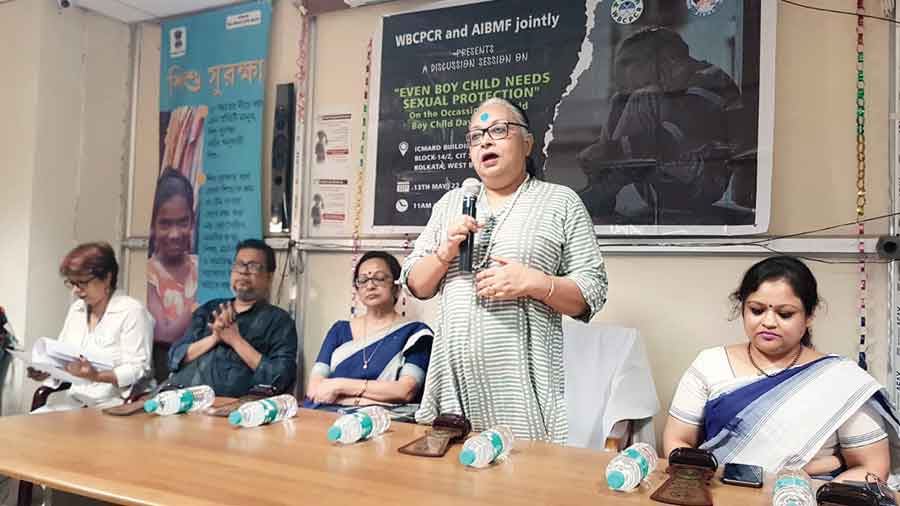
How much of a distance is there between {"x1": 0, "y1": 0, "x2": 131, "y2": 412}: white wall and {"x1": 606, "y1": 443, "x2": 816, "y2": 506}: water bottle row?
3.35 meters

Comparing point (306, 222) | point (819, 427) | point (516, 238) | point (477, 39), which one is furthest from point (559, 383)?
point (306, 222)

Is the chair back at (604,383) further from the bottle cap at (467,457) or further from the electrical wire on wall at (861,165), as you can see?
the bottle cap at (467,457)

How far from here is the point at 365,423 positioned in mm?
1468

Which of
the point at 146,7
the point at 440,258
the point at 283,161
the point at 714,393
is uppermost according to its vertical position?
the point at 146,7

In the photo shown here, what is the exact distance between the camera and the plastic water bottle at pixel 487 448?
125 cm

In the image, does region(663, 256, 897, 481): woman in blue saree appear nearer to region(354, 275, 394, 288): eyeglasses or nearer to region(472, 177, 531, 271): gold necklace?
region(472, 177, 531, 271): gold necklace

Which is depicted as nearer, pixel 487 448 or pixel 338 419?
pixel 487 448

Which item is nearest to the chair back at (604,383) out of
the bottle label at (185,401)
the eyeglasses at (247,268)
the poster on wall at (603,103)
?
the poster on wall at (603,103)

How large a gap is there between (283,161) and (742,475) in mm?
2688

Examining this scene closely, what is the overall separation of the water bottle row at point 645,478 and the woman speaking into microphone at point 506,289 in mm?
379

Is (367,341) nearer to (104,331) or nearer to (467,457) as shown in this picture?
(104,331)

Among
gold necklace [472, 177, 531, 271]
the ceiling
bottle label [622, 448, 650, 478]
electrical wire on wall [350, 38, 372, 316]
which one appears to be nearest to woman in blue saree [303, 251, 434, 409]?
electrical wire on wall [350, 38, 372, 316]

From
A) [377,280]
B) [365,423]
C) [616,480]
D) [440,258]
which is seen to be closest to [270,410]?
[365,423]

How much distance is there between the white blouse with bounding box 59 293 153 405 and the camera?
9.50ft
